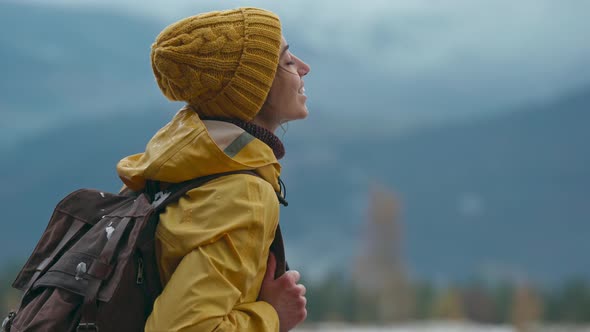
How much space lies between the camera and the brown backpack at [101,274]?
6.56ft

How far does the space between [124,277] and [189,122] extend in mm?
406

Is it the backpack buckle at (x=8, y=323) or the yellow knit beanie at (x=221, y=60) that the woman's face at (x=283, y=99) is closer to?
the yellow knit beanie at (x=221, y=60)

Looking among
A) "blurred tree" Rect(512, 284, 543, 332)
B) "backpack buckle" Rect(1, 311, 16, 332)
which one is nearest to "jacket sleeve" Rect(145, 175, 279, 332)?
"backpack buckle" Rect(1, 311, 16, 332)

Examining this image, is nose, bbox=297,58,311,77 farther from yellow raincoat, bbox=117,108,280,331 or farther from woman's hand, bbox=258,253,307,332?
woman's hand, bbox=258,253,307,332

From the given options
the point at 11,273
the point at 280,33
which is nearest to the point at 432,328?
the point at 11,273

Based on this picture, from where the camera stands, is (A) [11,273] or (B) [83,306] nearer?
(B) [83,306]

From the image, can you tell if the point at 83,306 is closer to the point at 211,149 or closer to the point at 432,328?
the point at 211,149

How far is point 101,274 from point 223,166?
0.36 m

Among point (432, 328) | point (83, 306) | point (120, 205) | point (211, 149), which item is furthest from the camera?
point (432, 328)

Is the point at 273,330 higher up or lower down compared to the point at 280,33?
lower down

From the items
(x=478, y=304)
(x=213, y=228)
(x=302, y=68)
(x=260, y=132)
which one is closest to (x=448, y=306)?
(x=478, y=304)

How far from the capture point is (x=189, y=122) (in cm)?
221

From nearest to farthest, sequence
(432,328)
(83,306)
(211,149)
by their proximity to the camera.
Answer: (83,306) < (211,149) < (432,328)

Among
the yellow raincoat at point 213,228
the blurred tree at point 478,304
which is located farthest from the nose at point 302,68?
the blurred tree at point 478,304
